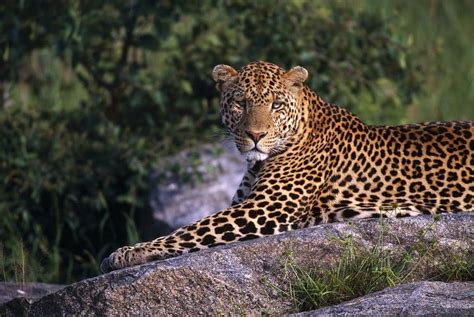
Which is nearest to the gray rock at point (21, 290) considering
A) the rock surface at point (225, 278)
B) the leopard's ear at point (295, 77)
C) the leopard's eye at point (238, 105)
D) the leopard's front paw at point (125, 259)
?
the leopard's front paw at point (125, 259)

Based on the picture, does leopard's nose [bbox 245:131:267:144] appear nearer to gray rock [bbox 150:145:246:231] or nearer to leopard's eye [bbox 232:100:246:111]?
leopard's eye [bbox 232:100:246:111]

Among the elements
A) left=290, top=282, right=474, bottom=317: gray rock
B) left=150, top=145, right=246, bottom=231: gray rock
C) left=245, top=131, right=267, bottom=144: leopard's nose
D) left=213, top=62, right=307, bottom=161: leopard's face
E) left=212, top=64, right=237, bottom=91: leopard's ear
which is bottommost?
left=150, top=145, right=246, bottom=231: gray rock

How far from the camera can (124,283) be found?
8102mm

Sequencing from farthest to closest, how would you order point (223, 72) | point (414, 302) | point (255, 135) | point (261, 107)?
point (223, 72) < point (261, 107) < point (255, 135) < point (414, 302)

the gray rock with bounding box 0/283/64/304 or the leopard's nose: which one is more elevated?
the leopard's nose

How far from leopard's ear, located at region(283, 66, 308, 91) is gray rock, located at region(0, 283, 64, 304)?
2496 millimetres

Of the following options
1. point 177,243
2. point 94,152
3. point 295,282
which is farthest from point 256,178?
point 94,152

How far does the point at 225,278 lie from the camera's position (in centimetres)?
805

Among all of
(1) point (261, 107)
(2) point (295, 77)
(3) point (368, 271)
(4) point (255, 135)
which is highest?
(2) point (295, 77)

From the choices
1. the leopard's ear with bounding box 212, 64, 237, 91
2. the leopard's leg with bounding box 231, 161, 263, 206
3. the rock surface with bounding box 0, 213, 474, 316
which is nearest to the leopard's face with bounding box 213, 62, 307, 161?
the leopard's ear with bounding box 212, 64, 237, 91

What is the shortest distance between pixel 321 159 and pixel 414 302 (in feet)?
9.63

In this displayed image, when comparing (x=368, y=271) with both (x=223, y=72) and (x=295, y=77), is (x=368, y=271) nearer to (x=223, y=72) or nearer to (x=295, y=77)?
(x=295, y=77)

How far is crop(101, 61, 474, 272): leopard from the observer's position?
973 centimetres

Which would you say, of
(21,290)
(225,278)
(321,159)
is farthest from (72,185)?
(225,278)
